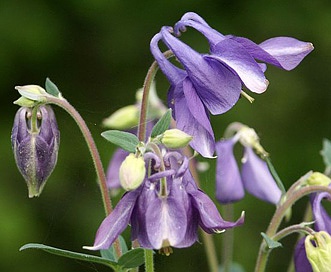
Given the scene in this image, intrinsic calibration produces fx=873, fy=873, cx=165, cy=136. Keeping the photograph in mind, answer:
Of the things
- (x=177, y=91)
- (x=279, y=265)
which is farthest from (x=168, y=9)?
(x=177, y=91)

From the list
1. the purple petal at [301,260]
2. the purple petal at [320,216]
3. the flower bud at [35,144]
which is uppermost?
the flower bud at [35,144]

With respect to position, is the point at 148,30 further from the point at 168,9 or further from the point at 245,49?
the point at 245,49

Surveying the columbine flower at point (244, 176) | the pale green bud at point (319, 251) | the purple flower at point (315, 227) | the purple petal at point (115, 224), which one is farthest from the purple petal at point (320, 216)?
the purple petal at point (115, 224)

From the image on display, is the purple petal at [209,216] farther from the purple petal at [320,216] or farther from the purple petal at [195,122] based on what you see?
the purple petal at [320,216]

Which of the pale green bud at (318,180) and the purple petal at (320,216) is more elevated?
the pale green bud at (318,180)

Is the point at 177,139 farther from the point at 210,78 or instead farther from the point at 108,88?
the point at 108,88

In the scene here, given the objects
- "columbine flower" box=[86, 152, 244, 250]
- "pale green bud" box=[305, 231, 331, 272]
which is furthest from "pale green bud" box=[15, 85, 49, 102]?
"pale green bud" box=[305, 231, 331, 272]
